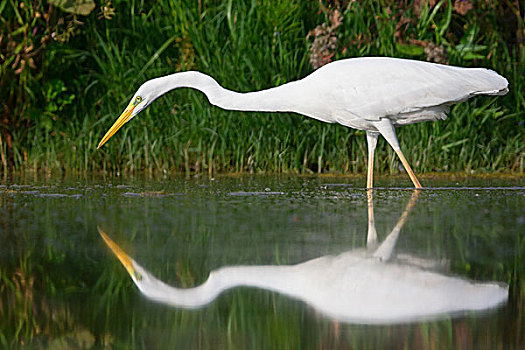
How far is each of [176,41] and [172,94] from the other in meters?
0.74

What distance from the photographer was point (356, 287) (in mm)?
2893

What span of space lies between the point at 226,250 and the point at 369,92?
2709 millimetres

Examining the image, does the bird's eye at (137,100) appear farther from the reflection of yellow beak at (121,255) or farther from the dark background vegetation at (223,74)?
the reflection of yellow beak at (121,255)

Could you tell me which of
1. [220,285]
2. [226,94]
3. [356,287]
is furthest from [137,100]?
[356,287]

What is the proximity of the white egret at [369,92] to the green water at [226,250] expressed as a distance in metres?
0.57

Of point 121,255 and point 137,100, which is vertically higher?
point 137,100

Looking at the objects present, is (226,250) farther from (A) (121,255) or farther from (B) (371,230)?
(B) (371,230)

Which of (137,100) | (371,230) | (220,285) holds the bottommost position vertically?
(220,285)

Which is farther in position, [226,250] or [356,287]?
[226,250]

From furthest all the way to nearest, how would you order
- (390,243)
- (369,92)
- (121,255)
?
(369,92) < (390,243) < (121,255)

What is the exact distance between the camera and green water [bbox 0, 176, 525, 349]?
2260mm

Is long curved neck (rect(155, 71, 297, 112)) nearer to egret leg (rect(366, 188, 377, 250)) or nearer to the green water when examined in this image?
the green water

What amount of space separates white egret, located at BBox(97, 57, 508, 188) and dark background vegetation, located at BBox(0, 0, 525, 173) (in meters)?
1.59

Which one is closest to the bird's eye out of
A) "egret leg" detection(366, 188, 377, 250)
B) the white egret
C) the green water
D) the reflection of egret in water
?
the white egret
